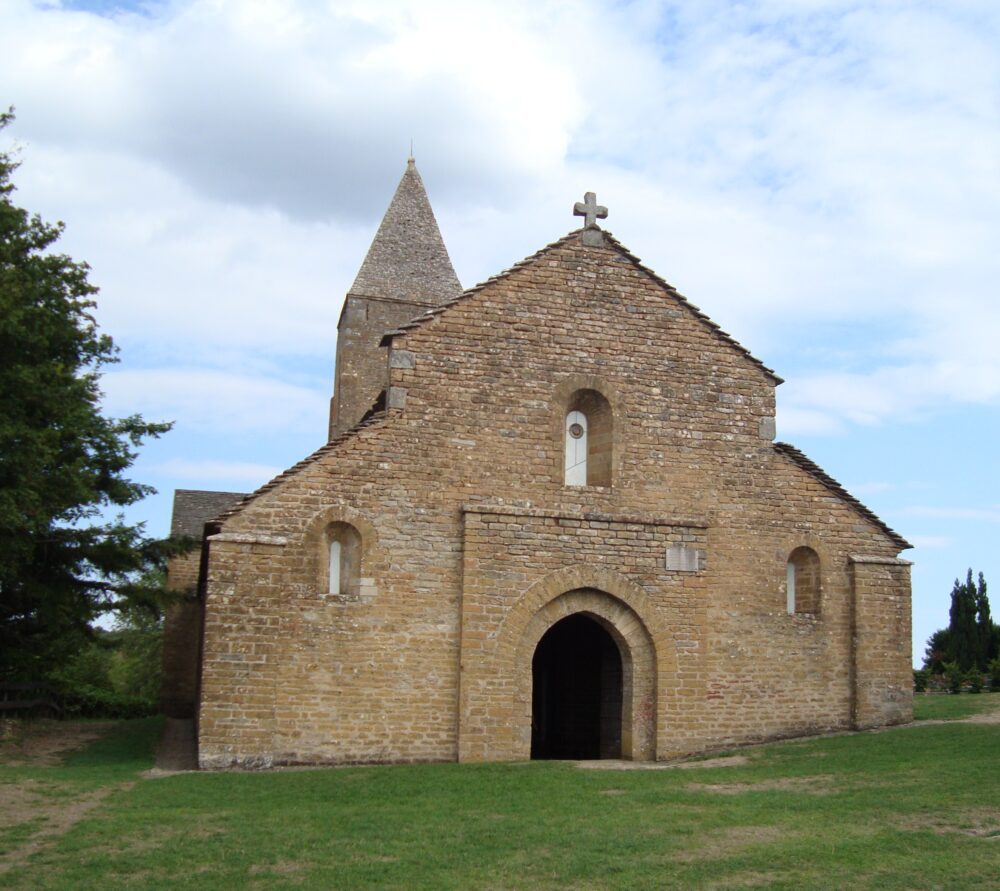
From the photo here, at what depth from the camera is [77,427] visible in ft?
64.4

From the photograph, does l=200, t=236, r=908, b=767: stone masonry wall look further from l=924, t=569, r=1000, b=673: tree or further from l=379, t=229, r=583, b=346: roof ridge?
Result: l=924, t=569, r=1000, b=673: tree

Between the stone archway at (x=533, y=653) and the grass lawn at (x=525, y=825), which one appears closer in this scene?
the grass lawn at (x=525, y=825)

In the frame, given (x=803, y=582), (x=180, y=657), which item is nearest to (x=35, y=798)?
(x=803, y=582)

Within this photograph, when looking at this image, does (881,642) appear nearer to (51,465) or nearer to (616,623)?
(616,623)

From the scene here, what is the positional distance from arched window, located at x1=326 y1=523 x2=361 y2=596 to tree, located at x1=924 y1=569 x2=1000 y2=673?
21736 mm

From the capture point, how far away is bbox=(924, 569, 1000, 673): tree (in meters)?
32.3

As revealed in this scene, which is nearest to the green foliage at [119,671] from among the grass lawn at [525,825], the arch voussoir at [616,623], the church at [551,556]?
the church at [551,556]

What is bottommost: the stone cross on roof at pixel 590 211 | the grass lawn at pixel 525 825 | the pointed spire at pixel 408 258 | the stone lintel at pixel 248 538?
the grass lawn at pixel 525 825

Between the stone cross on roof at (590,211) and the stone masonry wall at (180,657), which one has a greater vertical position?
the stone cross on roof at (590,211)

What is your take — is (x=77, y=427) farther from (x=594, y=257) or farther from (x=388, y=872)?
(x=388, y=872)

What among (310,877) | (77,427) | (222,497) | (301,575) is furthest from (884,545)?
(222,497)

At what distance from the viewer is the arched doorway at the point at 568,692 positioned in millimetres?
22500

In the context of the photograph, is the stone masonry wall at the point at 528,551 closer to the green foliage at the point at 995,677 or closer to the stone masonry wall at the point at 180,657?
the green foliage at the point at 995,677

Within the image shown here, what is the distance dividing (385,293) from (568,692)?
1559cm
